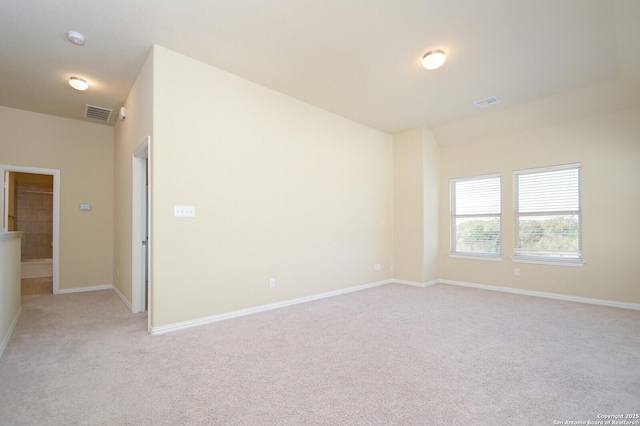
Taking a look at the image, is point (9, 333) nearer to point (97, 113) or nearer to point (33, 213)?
point (97, 113)

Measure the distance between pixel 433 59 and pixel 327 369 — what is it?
3.21 metres

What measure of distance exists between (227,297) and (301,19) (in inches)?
118

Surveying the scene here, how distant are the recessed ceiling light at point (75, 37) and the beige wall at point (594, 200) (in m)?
5.93

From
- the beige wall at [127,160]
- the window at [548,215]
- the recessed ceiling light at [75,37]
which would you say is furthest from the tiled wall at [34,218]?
the window at [548,215]

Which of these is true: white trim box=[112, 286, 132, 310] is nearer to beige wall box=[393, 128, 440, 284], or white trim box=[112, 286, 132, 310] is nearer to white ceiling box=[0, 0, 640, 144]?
white ceiling box=[0, 0, 640, 144]

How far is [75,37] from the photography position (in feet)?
9.55

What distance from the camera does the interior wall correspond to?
317cm

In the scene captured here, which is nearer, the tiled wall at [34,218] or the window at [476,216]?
the window at [476,216]

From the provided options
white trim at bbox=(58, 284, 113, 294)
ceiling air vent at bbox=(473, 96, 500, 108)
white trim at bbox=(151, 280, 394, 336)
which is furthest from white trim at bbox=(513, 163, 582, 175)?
white trim at bbox=(58, 284, 113, 294)

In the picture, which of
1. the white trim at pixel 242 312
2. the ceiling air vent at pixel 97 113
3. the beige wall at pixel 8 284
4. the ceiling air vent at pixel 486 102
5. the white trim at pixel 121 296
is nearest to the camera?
the beige wall at pixel 8 284

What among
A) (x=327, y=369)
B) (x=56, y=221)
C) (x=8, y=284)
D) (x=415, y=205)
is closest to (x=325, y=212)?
(x=415, y=205)

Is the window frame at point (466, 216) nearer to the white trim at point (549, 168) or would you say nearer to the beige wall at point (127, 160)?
the white trim at point (549, 168)

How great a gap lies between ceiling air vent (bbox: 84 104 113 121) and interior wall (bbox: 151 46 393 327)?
2344 mm

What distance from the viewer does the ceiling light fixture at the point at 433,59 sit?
320cm
